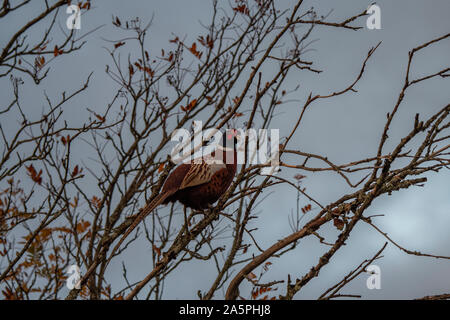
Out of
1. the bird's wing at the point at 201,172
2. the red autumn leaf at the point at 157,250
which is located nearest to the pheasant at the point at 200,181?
the bird's wing at the point at 201,172

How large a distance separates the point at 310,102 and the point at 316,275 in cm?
91

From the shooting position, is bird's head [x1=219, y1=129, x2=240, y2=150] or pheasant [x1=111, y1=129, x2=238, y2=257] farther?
bird's head [x1=219, y1=129, x2=240, y2=150]

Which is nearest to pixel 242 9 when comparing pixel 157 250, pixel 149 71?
pixel 149 71

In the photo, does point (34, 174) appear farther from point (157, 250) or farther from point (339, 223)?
point (339, 223)

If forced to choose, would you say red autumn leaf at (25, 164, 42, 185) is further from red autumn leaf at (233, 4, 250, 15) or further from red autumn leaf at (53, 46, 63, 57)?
red autumn leaf at (233, 4, 250, 15)

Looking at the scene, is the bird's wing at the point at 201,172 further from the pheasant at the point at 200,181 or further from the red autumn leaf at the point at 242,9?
the red autumn leaf at the point at 242,9

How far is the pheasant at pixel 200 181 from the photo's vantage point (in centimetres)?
358

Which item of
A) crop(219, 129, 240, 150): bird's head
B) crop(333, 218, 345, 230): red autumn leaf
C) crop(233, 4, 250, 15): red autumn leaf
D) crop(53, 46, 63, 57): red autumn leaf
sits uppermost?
crop(233, 4, 250, 15): red autumn leaf

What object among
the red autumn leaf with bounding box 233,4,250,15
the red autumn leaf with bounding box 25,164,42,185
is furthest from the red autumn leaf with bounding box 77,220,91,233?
the red autumn leaf with bounding box 233,4,250,15

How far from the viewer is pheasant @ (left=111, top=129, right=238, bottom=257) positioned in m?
3.58

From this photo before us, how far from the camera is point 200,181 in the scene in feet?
11.8

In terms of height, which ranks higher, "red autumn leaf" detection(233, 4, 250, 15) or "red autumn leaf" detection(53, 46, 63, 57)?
"red autumn leaf" detection(233, 4, 250, 15)

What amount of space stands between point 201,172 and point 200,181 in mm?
81

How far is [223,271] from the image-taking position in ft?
12.5
